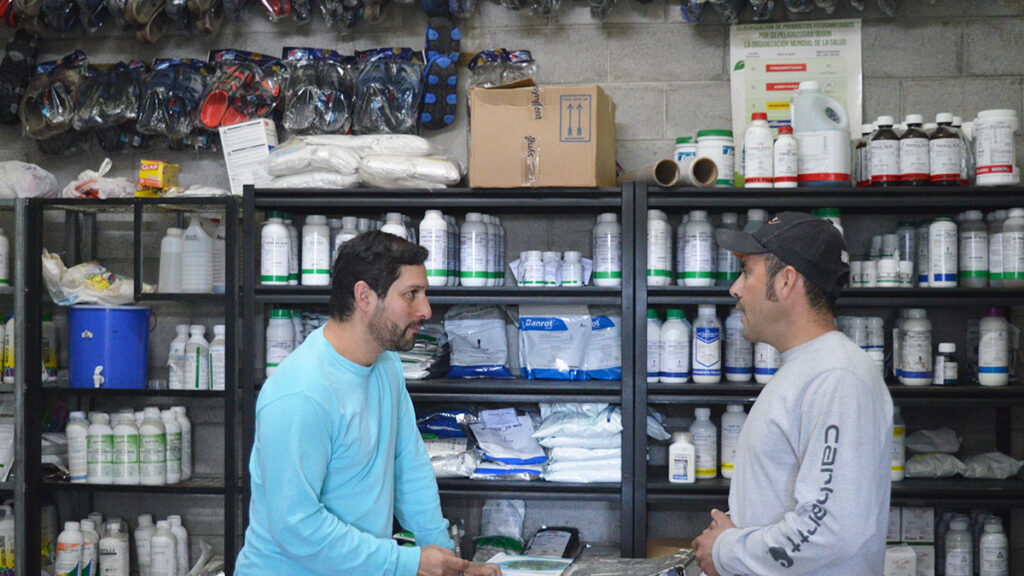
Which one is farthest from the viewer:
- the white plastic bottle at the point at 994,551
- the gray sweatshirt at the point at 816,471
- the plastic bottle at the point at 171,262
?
the plastic bottle at the point at 171,262

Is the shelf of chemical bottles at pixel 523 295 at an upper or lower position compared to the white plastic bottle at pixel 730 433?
upper

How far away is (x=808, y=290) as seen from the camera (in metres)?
1.88

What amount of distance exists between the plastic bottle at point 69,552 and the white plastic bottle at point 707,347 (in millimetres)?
2453

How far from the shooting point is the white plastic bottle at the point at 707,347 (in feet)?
10.6

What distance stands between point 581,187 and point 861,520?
Answer: 1.74 meters

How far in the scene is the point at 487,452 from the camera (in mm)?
3367

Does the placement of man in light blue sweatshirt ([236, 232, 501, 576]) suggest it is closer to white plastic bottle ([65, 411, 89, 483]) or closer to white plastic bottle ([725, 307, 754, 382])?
white plastic bottle ([725, 307, 754, 382])

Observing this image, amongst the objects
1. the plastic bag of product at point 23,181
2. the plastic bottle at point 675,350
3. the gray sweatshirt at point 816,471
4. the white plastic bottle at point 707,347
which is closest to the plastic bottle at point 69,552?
the plastic bag of product at point 23,181

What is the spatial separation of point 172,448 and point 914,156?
2.95m

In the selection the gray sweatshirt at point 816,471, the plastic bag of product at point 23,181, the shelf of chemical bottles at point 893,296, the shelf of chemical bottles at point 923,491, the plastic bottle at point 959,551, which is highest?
the plastic bag of product at point 23,181

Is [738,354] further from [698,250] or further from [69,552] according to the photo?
[69,552]

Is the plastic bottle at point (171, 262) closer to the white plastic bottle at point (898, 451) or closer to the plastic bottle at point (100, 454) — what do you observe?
the plastic bottle at point (100, 454)

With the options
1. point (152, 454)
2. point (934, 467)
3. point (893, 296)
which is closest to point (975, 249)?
point (893, 296)

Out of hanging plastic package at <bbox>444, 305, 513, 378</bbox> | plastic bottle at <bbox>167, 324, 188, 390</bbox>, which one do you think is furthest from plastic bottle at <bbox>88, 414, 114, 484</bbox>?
hanging plastic package at <bbox>444, 305, 513, 378</bbox>
